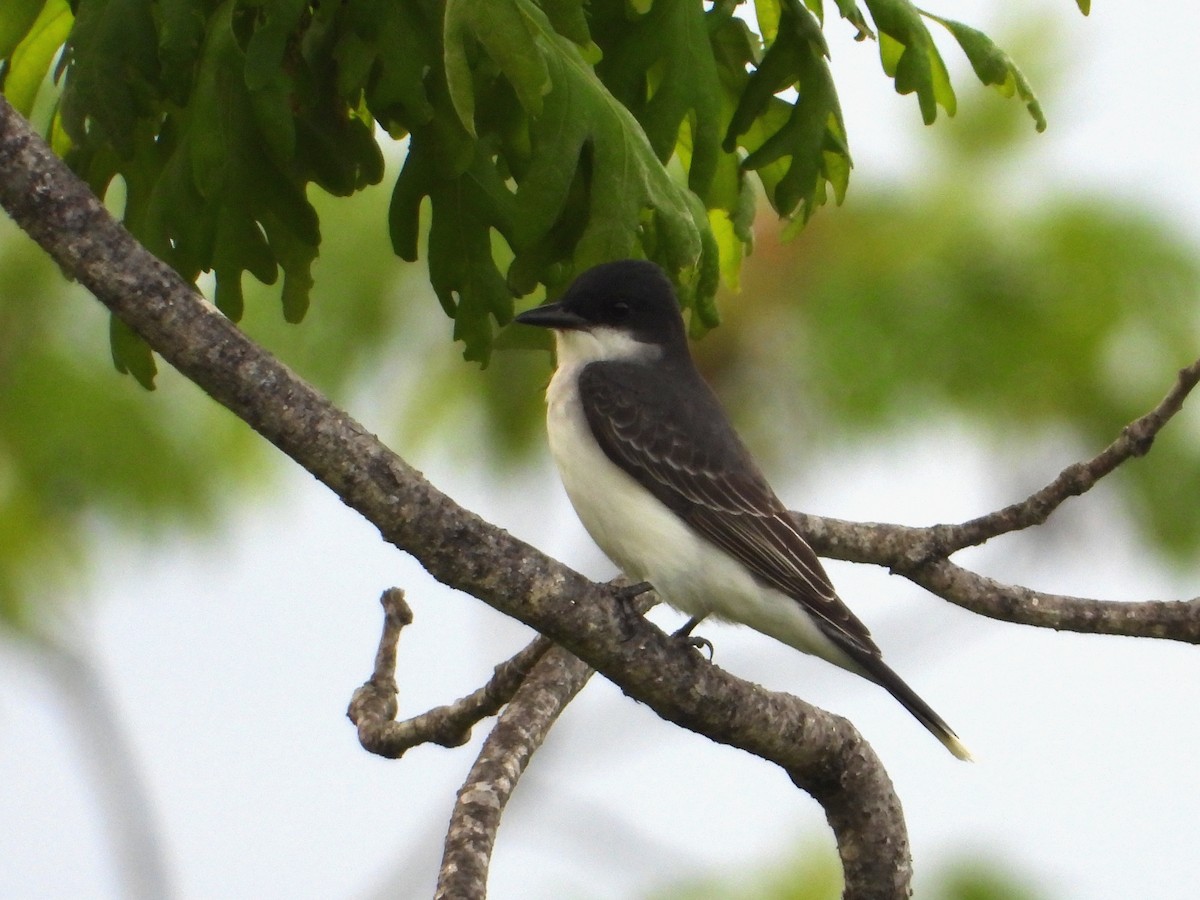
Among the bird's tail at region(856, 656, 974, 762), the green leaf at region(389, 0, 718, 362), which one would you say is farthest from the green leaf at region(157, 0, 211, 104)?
the bird's tail at region(856, 656, 974, 762)

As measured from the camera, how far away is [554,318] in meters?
5.41

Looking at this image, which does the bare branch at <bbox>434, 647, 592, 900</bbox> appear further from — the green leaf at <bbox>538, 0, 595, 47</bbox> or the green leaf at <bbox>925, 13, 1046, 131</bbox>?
the green leaf at <bbox>925, 13, 1046, 131</bbox>

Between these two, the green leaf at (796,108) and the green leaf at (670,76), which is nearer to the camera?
the green leaf at (670,76)

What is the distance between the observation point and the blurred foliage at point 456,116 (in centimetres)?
351

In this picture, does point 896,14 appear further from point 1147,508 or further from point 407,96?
point 1147,508

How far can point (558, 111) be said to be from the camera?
3.58 metres

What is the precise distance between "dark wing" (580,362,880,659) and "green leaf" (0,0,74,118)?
2150mm

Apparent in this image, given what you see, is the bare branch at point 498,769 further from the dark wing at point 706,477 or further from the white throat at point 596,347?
the white throat at point 596,347

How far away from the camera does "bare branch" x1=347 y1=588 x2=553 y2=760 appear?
4.93m

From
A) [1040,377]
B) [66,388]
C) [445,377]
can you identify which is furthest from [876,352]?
[66,388]

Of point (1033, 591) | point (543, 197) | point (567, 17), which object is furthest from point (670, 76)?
point (1033, 591)

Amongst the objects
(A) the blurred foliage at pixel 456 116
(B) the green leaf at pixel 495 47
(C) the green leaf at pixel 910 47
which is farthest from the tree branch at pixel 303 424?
(C) the green leaf at pixel 910 47

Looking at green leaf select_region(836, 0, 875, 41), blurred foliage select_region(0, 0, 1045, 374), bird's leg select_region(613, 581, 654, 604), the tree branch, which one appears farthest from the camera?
bird's leg select_region(613, 581, 654, 604)

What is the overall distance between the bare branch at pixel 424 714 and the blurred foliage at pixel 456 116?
50.9 inches
